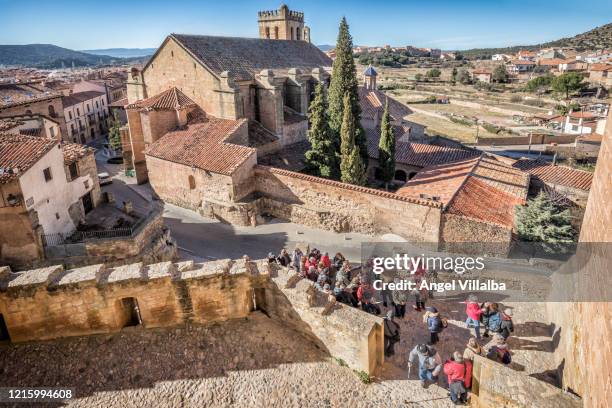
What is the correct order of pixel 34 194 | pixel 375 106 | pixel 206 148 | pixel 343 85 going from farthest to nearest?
pixel 375 106 < pixel 343 85 < pixel 206 148 < pixel 34 194

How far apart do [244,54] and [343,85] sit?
28.0ft

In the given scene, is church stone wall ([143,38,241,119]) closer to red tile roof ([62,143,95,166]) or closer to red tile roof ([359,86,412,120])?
red tile roof ([62,143,95,166])

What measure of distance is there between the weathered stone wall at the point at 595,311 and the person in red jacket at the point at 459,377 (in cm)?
167

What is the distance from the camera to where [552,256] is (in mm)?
15688

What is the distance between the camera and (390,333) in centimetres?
926

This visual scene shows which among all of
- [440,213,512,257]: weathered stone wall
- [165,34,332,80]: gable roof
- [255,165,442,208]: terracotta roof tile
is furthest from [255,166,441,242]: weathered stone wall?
[165,34,332,80]: gable roof

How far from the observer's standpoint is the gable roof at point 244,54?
2452 centimetres

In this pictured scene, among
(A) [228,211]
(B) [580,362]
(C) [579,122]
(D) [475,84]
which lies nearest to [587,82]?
(D) [475,84]

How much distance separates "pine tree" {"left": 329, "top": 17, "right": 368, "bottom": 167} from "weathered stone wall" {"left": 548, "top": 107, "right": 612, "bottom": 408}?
682 inches

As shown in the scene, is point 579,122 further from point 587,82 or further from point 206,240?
point 206,240

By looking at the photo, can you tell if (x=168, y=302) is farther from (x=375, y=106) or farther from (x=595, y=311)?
(x=375, y=106)

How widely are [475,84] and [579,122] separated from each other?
4429 cm

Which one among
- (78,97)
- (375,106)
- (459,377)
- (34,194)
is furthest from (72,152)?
(78,97)

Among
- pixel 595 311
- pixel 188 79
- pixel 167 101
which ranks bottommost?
pixel 595 311
